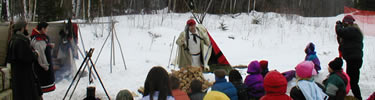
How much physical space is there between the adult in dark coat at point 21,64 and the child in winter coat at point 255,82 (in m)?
3.18

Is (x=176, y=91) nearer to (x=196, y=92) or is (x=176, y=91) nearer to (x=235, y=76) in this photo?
(x=196, y=92)

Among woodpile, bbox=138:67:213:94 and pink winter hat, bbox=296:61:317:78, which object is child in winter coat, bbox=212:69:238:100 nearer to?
pink winter hat, bbox=296:61:317:78

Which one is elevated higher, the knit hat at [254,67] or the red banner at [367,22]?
the red banner at [367,22]

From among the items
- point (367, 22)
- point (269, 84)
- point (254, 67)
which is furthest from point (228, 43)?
point (269, 84)

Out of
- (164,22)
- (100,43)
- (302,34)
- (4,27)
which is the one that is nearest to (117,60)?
(100,43)

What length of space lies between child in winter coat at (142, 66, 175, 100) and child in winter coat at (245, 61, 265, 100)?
2.14m

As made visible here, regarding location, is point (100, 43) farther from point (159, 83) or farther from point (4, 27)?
point (159, 83)

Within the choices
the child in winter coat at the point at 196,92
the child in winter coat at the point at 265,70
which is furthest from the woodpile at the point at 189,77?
the child in winter coat at the point at 196,92

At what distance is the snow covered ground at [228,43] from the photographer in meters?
7.61

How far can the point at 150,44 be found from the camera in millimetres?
11711

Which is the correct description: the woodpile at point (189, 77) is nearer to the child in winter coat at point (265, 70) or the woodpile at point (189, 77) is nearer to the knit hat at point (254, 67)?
the child in winter coat at point (265, 70)

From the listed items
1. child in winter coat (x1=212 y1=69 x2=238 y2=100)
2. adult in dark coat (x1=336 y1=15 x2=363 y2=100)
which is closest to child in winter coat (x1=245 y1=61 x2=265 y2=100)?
child in winter coat (x1=212 y1=69 x2=238 y2=100)

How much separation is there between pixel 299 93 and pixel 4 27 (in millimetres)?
4503

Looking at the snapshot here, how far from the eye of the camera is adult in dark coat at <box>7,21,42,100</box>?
441 centimetres
